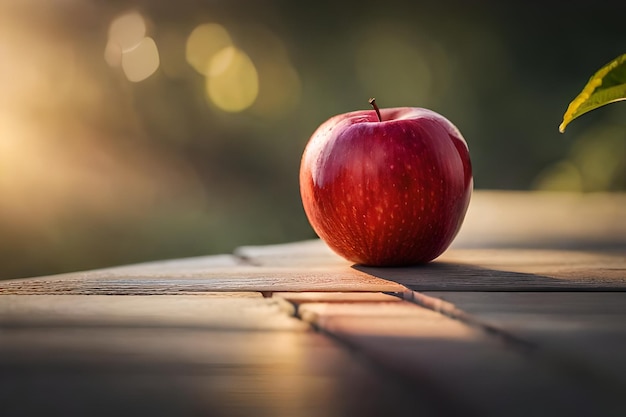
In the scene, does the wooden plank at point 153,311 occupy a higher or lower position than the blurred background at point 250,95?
lower

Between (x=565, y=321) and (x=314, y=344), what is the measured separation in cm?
17

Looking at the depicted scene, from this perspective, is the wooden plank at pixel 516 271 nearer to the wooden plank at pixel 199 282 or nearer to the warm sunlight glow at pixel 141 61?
the wooden plank at pixel 199 282

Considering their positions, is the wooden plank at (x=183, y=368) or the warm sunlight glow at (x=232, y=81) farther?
the warm sunlight glow at (x=232, y=81)

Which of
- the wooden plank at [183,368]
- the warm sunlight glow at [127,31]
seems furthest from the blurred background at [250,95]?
the wooden plank at [183,368]

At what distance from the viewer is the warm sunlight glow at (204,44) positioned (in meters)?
3.86

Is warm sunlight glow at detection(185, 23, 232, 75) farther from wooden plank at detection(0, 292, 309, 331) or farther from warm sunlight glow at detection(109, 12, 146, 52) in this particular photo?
wooden plank at detection(0, 292, 309, 331)

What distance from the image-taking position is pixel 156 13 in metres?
3.81

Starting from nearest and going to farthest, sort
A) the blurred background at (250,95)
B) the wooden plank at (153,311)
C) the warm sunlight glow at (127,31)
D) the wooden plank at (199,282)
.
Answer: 1. the wooden plank at (153,311)
2. the wooden plank at (199,282)
3. the blurred background at (250,95)
4. the warm sunlight glow at (127,31)

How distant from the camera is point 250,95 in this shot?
3916 millimetres

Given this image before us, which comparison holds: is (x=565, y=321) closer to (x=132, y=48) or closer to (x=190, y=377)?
(x=190, y=377)

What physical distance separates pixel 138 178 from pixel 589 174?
7.34 ft

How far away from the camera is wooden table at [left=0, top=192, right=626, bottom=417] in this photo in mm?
283

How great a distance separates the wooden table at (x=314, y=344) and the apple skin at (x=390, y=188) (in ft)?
0.51

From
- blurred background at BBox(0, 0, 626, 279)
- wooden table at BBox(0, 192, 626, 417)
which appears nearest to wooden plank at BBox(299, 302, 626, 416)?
wooden table at BBox(0, 192, 626, 417)
